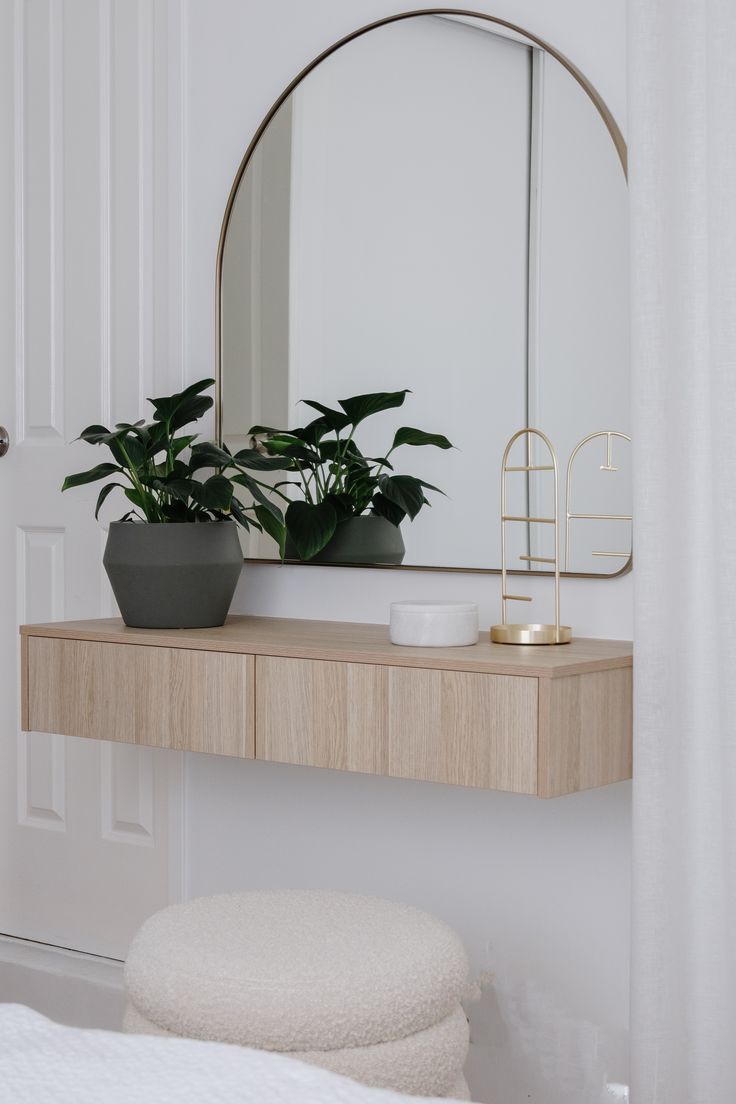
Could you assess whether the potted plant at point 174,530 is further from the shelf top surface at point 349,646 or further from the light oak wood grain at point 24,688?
the light oak wood grain at point 24,688

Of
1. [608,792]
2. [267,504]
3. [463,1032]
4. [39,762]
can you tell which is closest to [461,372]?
[267,504]

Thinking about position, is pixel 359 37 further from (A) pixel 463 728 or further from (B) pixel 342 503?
(A) pixel 463 728

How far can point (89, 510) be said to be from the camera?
2.56 meters

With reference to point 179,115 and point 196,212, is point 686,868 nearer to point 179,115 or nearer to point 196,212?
point 196,212

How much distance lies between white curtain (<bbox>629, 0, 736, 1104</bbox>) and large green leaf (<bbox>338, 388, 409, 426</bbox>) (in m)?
0.60

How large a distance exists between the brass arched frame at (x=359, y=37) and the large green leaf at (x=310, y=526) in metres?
0.09

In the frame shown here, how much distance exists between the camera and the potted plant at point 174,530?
2.04 metres

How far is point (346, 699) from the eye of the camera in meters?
1.80

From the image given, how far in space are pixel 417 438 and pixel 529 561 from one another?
296 mm

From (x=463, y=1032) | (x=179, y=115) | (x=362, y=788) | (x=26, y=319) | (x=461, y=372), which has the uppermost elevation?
(x=179, y=115)

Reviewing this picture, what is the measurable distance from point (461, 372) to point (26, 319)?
3.54 ft

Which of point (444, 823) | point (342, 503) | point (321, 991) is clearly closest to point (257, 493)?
point (342, 503)

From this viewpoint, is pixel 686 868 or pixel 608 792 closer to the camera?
pixel 686 868

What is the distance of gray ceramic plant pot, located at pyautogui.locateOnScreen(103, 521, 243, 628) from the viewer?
80.5 inches
